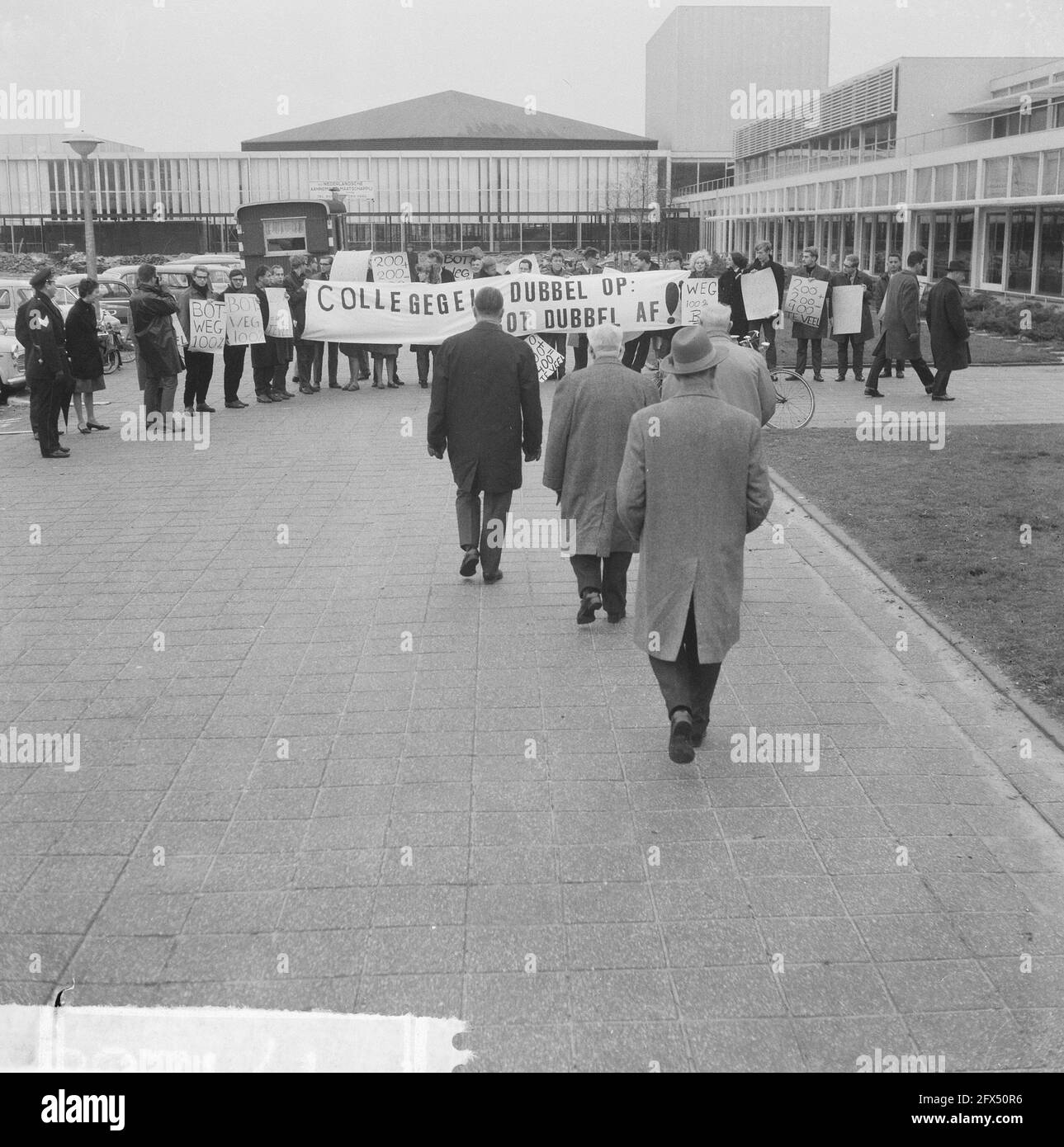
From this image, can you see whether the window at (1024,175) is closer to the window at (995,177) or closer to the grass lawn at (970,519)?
the window at (995,177)

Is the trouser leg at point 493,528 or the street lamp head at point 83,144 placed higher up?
→ the street lamp head at point 83,144

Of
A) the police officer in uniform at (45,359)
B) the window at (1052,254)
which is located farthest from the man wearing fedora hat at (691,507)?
the window at (1052,254)

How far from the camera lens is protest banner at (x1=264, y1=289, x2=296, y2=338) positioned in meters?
19.2

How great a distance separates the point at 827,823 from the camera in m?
5.52

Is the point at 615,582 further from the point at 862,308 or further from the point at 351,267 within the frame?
the point at 351,267

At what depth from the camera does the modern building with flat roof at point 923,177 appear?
3444 centimetres

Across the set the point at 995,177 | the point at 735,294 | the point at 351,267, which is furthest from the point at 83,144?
the point at 995,177

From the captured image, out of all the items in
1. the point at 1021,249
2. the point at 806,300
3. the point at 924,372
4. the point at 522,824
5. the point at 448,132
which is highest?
the point at 448,132

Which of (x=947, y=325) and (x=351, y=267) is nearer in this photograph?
(x=947, y=325)

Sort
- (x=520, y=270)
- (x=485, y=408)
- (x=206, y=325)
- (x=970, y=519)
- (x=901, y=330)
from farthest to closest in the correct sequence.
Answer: (x=520, y=270) < (x=901, y=330) < (x=206, y=325) < (x=970, y=519) < (x=485, y=408)

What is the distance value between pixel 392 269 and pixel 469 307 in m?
1.69

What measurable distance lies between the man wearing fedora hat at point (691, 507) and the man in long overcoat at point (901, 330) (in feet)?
41.8

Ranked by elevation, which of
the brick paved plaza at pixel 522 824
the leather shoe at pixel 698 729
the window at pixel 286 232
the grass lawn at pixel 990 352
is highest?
the window at pixel 286 232

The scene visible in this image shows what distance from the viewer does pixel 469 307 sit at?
67.4 ft
